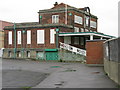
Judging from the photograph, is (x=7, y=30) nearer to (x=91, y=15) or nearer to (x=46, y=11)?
(x=46, y=11)

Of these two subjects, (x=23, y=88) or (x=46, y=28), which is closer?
(x=23, y=88)

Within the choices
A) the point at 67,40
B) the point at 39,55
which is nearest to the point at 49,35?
the point at 67,40

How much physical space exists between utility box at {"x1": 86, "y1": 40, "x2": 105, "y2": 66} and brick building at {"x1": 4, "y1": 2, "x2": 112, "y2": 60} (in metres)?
10.1

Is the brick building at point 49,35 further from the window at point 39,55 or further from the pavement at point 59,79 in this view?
the pavement at point 59,79

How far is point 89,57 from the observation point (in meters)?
24.3

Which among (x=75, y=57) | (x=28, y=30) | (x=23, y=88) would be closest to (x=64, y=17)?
(x=28, y=30)

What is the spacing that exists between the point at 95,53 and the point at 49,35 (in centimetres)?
1484

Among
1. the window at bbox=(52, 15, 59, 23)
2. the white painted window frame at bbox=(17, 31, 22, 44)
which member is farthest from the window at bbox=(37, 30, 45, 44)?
the window at bbox=(52, 15, 59, 23)

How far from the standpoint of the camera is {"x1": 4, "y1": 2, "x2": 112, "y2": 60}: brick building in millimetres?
36562

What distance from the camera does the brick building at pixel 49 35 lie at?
36562 millimetres

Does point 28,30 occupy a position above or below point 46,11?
below

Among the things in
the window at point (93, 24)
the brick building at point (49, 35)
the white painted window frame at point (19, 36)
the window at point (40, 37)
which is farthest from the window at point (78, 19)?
the white painted window frame at point (19, 36)

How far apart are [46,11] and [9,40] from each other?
32.7 feet

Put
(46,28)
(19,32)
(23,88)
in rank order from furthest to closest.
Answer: (19,32)
(46,28)
(23,88)
